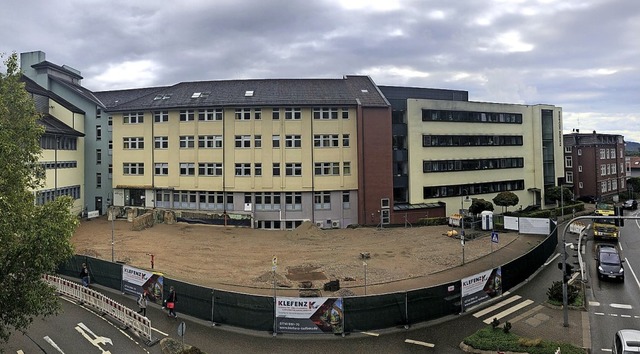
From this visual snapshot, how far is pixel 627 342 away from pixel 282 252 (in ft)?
83.0

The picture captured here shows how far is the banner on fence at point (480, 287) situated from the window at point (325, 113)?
2858 cm

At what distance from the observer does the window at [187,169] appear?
49.0 metres

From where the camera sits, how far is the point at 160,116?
50.4m

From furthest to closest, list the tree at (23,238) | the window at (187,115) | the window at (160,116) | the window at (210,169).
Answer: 1. the window at (160,116)
2. the window at (187,115)
3. the window at (210,169)
4. the tree at (23,238)

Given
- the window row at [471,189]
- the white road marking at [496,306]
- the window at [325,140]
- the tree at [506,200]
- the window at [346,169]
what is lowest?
the white road marking at [496,306]

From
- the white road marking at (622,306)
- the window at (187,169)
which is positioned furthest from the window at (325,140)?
the white road marking at (622,306)

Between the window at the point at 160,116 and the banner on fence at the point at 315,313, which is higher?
the window at the point at 160,116

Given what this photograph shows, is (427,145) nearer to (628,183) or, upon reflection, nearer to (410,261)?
(410,261)

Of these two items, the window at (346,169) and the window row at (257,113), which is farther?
the window at (346,169)

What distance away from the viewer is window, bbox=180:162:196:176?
161 ft

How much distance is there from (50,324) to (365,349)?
613 inches

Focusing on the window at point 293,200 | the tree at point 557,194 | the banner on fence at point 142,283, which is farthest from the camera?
the tree at point 557,194

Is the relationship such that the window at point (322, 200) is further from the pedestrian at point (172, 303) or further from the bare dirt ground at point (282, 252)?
the pedestrian at point (172, 303)

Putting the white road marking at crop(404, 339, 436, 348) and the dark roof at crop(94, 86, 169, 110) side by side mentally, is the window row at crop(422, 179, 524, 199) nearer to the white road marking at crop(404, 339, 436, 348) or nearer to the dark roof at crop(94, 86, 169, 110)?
the white road marking at crop(404, 339, 436, 348)
